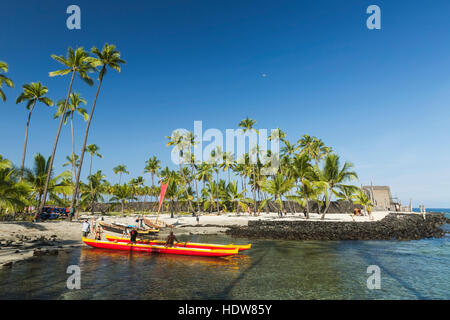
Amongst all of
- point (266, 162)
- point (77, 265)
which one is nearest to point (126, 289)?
point (77, 265)

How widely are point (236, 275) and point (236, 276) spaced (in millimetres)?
191

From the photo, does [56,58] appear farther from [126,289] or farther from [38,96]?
[126,289]

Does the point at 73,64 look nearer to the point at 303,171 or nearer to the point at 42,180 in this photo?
the point at 42,180

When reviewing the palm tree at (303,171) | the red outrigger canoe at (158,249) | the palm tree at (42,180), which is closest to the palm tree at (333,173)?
the palm tree at (303,171)

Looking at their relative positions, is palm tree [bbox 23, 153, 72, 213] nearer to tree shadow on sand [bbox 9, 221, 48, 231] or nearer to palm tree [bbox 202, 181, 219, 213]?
tree shadow on sand [bbox 9, 221, 48, 231]

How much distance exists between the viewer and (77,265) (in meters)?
15.0

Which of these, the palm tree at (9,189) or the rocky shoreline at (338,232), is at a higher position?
the palm tree at (9,189)

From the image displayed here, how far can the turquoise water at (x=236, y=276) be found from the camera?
35.4 ft

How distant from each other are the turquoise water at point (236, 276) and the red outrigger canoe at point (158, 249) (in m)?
0.44

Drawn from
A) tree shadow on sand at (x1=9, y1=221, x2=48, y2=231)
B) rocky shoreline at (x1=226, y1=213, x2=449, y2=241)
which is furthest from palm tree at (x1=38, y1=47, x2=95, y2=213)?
rocky shoreline at (x1=226, y1=213, x2=449, y2=241)

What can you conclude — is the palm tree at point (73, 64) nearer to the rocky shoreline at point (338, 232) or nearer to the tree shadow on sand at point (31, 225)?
the tree shadow on sand at point (31, 225)

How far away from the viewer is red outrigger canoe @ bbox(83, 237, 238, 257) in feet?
56.9
